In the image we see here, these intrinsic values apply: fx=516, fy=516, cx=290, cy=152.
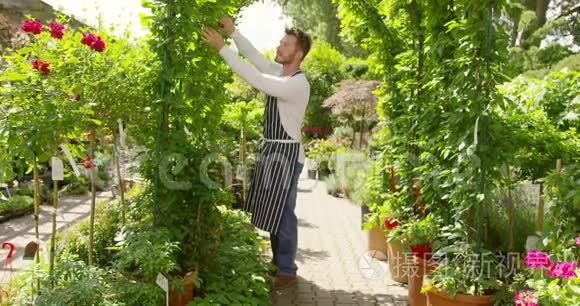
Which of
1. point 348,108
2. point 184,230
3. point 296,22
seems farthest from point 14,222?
point 296,22

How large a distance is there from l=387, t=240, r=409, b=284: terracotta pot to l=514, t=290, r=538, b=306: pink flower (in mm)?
1427

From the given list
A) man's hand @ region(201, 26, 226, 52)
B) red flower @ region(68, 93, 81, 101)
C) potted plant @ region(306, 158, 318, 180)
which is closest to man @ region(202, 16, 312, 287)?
man's hand @ region(201, 26, 226, 52)

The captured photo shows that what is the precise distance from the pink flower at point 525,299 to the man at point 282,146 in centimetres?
169

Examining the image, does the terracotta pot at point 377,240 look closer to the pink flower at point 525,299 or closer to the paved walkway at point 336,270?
the paved walkway at point 336,270

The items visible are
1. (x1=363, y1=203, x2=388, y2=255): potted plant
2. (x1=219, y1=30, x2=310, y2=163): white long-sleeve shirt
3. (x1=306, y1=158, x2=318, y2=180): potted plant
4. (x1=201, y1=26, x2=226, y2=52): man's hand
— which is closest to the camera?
(x1=201, y1=26, x2=226, y2=52): man's hand

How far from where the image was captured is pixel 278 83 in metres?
3.43

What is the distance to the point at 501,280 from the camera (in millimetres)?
3131

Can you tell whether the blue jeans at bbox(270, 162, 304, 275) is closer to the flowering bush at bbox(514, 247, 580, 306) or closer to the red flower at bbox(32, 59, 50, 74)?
the flowering bush at bbox(514, 247, 580, 306)

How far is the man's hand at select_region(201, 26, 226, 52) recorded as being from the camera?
3100 millimetres

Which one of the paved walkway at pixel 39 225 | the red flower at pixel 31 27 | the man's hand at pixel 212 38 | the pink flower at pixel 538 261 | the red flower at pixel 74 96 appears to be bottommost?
Result: the paved walkway at pixel 39 225

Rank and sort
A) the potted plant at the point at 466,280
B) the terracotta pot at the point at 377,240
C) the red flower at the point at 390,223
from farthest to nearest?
1. the terracotta pot at the point at 377,240
2. the red flower at the point at 390,223
3. the potted plant at the point at 466,280

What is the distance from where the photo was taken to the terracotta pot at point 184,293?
9.58 ft

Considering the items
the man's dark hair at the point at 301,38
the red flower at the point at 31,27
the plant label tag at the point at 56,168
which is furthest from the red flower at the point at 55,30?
the man's dark hair at the point at 301,38

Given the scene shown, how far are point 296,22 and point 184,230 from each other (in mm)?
21513
